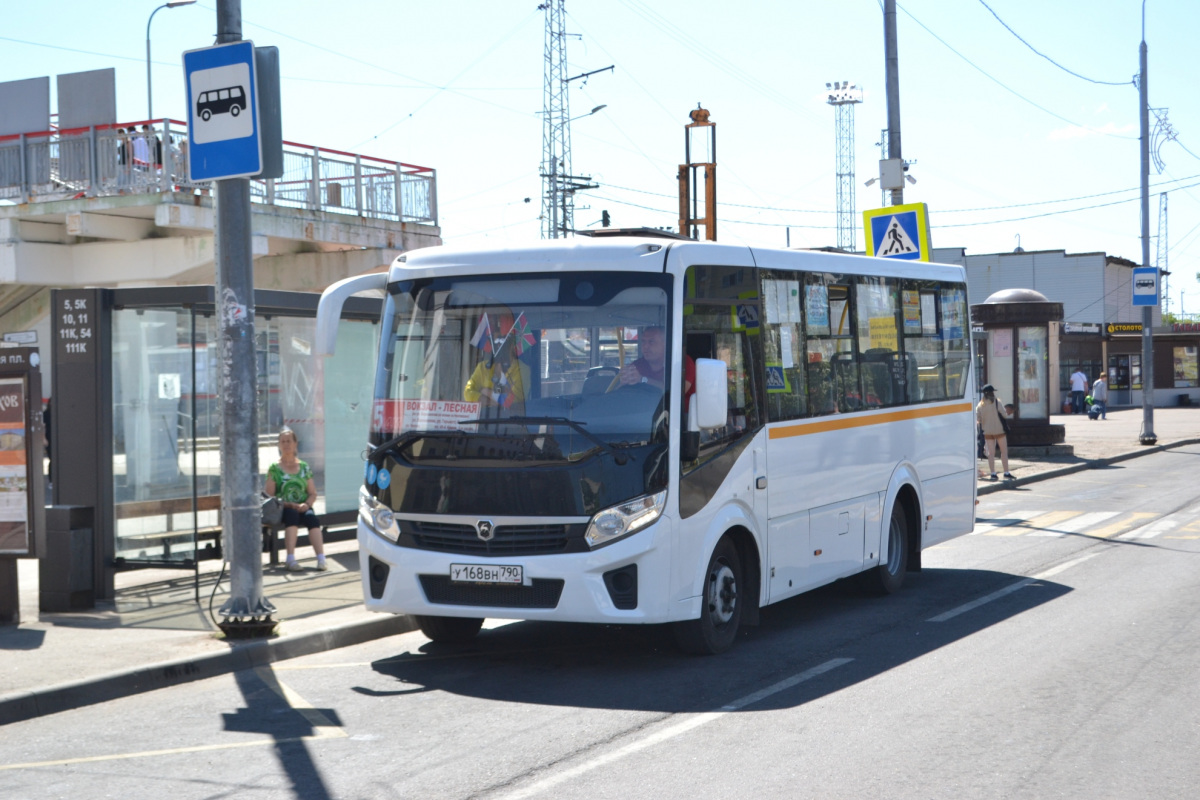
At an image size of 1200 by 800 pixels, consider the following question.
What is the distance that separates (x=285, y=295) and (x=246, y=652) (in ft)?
15.4

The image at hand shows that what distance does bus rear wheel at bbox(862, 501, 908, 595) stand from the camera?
11.2 metres

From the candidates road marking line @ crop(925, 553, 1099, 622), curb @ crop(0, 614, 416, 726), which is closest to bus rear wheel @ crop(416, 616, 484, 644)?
curb @ crop(0, 614, 416, 726)

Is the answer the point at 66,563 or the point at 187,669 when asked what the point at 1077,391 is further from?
the point at 187,669

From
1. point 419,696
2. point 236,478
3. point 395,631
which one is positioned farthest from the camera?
point 395,631

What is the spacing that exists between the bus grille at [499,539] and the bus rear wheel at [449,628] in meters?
0.95

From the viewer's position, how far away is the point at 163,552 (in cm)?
1150

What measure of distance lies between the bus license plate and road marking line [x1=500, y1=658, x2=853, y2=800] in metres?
1.52

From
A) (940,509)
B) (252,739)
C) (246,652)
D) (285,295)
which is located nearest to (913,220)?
(940,509)

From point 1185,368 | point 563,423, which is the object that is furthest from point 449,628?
point 1185,368

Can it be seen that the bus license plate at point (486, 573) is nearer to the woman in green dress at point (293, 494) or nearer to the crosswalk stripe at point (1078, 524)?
the woman in green dress at point (293, 494)

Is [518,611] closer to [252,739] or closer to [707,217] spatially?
[252,739]

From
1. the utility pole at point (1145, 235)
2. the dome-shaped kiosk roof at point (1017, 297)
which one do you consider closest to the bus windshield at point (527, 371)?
the dome-shaped kiosk roof at point (1017, 297)

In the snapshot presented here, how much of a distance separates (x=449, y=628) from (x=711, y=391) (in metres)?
2.66

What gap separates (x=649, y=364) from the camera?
8047mm
